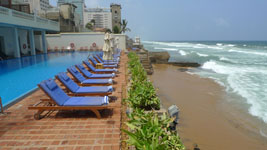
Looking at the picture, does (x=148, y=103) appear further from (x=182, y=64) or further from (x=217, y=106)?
(x=182, y=64)

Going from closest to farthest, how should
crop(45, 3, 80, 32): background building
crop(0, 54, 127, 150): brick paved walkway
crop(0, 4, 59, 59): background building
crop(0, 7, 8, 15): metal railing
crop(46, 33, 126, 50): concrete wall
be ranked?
crop(0, 54, 127, 150): brick paved walkway < crop(0, 7, 8, 15): metal railing < crop(0, 4, 59, 59): background building < crop(46, 33, 126, 50): concrete wall < crop(45, 3, 80, 32): background building

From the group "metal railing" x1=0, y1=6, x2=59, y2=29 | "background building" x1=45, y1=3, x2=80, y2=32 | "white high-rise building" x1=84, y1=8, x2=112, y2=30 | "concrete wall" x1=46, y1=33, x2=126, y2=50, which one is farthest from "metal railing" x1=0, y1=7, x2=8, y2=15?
"white high-rise building" x1=84, y1=8, x2=112, y2=30

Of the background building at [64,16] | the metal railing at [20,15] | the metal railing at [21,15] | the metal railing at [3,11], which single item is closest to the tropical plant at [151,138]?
the metal railing at [3,11]

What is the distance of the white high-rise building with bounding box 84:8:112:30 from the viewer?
8450cm

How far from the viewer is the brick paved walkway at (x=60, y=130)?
116 inches

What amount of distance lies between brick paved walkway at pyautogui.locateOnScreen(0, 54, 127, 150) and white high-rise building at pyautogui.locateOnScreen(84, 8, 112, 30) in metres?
82.8

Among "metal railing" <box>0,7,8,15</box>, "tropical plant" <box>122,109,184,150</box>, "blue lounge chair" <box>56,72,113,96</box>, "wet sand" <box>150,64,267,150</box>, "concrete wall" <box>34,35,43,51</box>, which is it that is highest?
"metal railing" <box>0,7,8,15</box>

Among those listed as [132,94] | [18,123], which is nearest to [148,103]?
[132,94]

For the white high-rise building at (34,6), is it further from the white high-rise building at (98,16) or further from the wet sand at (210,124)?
the white high-rise building at (98,16)

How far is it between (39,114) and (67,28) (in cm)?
3027

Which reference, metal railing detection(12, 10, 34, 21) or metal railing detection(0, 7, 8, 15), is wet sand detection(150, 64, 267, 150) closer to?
metal railing detection(0, 7, 8, 15)

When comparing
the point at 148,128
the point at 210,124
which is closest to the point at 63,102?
the point at 148,128

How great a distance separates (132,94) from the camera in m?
4.22

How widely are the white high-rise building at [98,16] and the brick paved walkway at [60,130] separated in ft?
272
